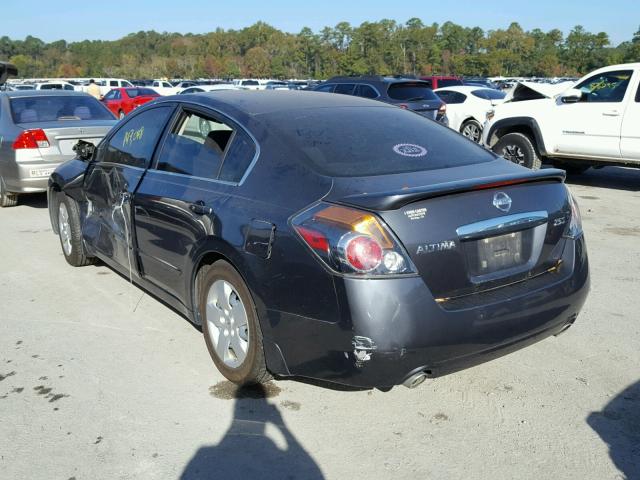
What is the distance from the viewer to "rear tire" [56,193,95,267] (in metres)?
5.81

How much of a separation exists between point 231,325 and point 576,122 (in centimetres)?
790

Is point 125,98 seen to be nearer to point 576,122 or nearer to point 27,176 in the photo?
point 27,176

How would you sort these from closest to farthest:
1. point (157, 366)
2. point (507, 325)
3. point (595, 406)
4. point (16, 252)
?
point (507, 325) → point (595, 406) → point (157, 366) → point (16, 252)

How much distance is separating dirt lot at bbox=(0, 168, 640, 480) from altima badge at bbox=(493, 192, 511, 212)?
1.08m

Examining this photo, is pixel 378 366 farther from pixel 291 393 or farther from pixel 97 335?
pixel 97 335

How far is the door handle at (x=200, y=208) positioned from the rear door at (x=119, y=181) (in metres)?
0.88

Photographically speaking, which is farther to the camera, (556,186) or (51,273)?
(51,273)

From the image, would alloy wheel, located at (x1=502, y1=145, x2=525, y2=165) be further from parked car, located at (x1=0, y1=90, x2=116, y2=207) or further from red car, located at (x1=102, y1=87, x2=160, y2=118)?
red car, located at (x1=102, y1=87, x2=160, y2=118)

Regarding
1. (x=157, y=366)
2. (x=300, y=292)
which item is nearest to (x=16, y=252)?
(x=157, y=366)

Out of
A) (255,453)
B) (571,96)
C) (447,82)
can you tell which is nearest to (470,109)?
(571,96)

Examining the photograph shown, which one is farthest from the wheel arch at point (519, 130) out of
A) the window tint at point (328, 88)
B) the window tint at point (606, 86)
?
the window tint at point (328, 88)

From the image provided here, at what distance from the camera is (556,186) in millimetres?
3564

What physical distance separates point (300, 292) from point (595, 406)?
5.64 ft

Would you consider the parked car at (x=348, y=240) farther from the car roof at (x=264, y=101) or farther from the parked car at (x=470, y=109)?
the parked car at (x=470, y=109)
